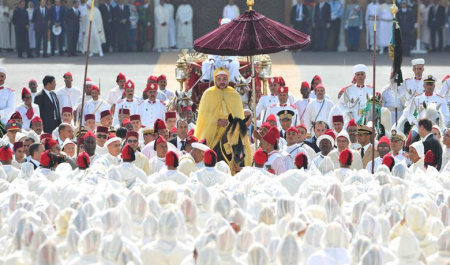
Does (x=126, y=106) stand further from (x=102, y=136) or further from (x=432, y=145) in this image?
(x=432, y=145)

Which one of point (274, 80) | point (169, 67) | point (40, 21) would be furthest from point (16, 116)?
point (40, 21)

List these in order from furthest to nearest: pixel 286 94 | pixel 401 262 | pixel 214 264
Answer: pixel 286 94 → pixel 401 262 → pixel 214 264

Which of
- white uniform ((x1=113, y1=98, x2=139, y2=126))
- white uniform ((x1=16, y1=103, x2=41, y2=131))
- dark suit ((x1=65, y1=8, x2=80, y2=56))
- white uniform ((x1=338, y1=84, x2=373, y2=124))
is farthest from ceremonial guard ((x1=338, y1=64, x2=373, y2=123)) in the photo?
dark suit ((x1=65, y1=8, x2=80, y2=56))

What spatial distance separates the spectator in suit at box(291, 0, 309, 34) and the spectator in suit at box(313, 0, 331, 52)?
22 centimetres

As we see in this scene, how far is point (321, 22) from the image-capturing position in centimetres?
2902

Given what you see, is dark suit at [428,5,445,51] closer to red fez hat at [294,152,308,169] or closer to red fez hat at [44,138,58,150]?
red fez hat at [294,152,308,169]

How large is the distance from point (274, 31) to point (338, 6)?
14.9m

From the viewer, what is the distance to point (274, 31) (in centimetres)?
1438

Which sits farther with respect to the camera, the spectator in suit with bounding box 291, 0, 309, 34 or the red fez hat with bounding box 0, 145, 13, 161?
the spectator in suit with bounding box 291, 0, 309, 34

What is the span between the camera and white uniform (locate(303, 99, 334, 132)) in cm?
1761

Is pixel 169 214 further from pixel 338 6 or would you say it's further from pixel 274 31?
pixel 338 6

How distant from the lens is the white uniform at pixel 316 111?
17.6 meters

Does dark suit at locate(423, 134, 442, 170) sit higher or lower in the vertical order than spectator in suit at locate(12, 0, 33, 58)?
lower

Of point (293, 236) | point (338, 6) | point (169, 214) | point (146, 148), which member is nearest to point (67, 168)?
point (146, 148)
